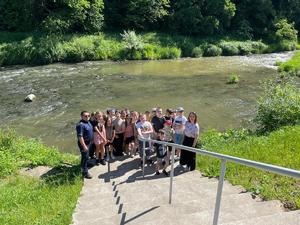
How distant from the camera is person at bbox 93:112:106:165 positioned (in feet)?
41.5

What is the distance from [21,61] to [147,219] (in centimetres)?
3492

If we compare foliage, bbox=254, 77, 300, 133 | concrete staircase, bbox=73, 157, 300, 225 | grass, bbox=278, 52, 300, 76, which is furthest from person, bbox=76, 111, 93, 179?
grass, bbox=278, 52, 300, 76

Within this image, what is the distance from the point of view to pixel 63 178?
11.3 m

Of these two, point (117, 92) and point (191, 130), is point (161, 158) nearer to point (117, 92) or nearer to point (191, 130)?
point (191, 130)

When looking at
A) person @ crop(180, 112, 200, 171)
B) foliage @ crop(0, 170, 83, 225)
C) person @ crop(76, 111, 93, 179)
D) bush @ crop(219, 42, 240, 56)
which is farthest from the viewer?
bush @ crop(219, 42, 240, 56)

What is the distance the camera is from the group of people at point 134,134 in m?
11.5

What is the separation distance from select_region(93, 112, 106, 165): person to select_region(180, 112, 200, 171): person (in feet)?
8.91

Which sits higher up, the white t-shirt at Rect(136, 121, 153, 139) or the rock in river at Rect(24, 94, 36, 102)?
the white t-shirt at Rect(136, 121, 153, 139)

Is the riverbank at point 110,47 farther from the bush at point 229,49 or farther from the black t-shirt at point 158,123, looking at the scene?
the black t-shirt at point 158,123

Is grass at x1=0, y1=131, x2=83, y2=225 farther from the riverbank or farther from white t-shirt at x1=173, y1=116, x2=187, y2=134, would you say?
the riverbank

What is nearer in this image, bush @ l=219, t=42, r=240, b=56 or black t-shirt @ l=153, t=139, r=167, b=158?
black t-shirt @ l=153, t=139, r=167, b=158

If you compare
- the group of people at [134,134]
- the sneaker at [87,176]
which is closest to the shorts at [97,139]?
the group of people at [134,134]

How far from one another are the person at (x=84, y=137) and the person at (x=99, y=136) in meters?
0.85

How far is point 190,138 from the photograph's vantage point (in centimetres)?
1173
